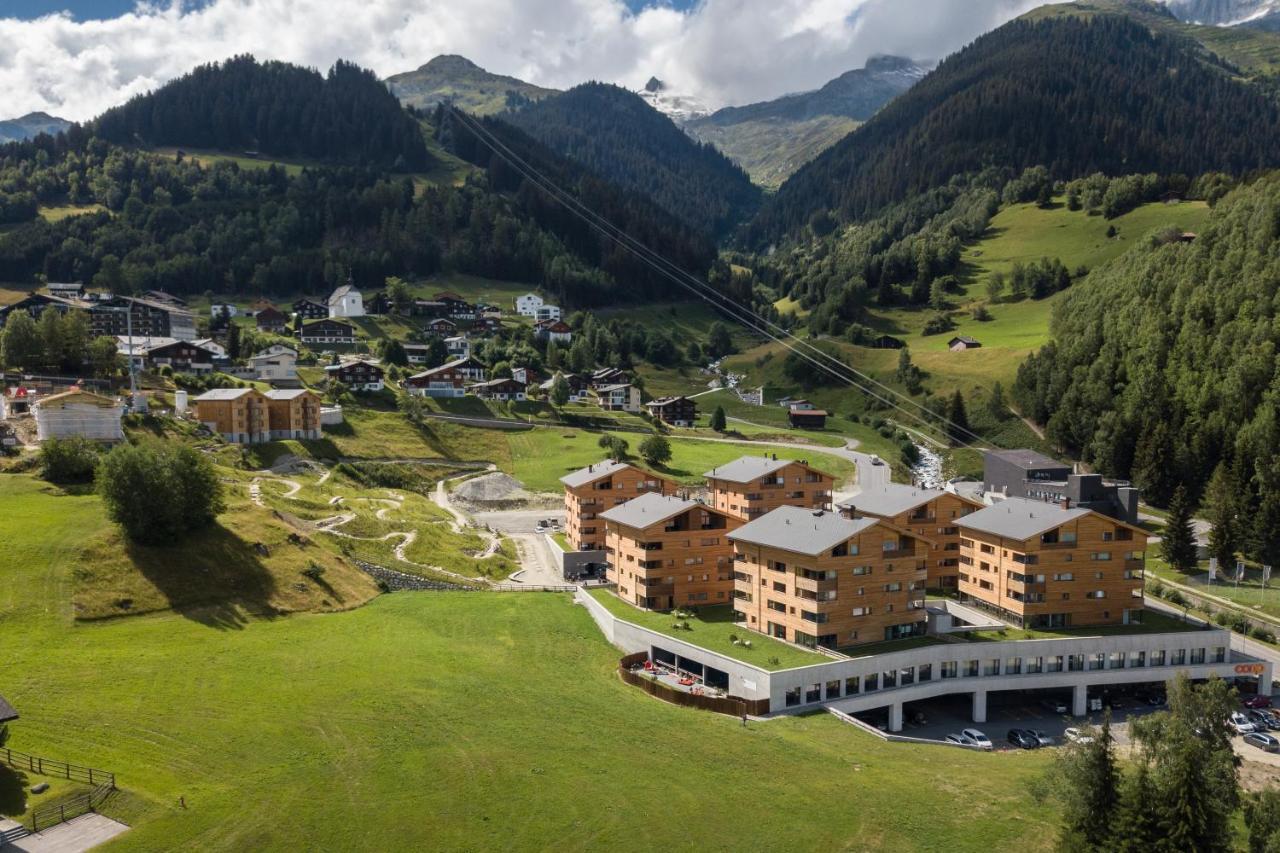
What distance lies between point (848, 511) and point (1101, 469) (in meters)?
64.3

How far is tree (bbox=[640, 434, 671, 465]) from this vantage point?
377 ft

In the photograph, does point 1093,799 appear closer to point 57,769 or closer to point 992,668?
point 992,668

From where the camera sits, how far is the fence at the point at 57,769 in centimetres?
3316

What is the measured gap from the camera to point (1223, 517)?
3310 inches

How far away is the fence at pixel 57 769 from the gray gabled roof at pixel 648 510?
37740 millimetres

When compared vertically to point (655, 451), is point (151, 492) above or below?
above

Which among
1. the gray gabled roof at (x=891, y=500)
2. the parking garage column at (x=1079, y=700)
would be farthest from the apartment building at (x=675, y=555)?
the parking garage column at (x=1079, y=700)

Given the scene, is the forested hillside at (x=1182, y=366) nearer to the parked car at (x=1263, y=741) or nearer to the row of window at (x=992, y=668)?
the row of window at (x=992, y=668)

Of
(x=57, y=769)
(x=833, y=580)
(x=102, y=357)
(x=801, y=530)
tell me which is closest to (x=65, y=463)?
(x=57, y=769)

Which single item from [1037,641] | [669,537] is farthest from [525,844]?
[1037,641]

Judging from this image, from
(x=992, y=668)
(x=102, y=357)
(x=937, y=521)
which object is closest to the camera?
(x=992, y=668)

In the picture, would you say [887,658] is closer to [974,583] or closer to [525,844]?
[974,583]

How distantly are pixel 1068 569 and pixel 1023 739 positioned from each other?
15.0 metres

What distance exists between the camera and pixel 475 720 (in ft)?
139
